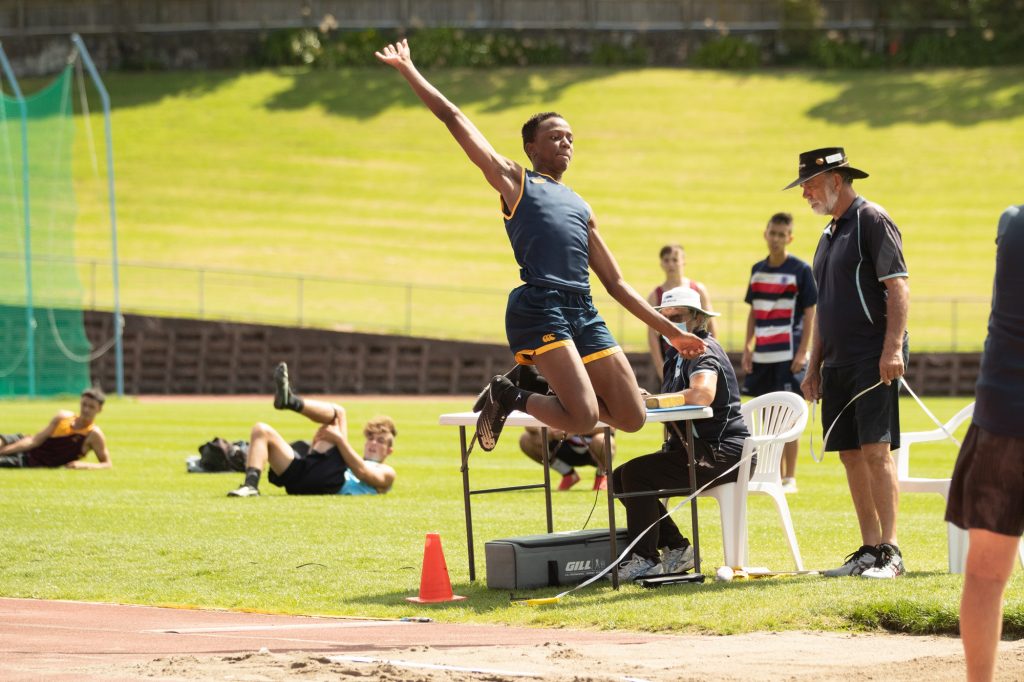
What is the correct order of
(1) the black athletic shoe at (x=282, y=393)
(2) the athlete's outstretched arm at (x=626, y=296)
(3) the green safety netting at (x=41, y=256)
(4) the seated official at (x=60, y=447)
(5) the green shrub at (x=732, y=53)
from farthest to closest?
(5) the green shrub at (x=732, y=53) → (3) the green safety netting at (x=41, y=256) → (4) the seated official at (x=60, y=447) → (1) the black athletic shoe at (x=282, y=393) → (2) the athlete's outstretched arm at (x=626, y=296)

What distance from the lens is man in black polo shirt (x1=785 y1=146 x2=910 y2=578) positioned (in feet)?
30.1

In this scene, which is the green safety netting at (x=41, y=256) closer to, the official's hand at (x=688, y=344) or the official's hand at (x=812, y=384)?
the official's hand at (x=812, y=384)

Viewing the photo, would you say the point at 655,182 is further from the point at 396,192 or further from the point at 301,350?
the point at 301,350

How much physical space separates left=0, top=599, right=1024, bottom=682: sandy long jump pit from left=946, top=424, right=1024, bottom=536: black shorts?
1.18 meters

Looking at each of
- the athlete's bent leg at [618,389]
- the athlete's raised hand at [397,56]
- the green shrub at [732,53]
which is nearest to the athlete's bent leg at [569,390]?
the athlete's bent leg at [618,389]

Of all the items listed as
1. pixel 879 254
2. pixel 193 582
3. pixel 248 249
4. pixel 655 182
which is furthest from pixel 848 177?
pixel 655 182

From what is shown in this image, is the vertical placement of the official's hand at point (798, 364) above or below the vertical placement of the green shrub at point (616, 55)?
below

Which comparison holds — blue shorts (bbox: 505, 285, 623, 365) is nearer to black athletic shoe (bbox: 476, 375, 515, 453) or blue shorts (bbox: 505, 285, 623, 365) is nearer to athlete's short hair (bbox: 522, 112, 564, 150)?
black athletic shoe (bbox: 476, 375, 515, 453)

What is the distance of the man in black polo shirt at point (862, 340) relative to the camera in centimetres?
919

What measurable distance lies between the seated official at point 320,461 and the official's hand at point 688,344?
19.0 ft

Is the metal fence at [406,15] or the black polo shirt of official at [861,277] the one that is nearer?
the black polo shirt of official at [861,277]

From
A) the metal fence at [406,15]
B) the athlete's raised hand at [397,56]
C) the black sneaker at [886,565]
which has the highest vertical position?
the metal fence at [406,15]

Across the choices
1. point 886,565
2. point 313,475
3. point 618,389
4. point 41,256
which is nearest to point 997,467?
point 618,389

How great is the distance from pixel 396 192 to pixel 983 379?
57116 mm
